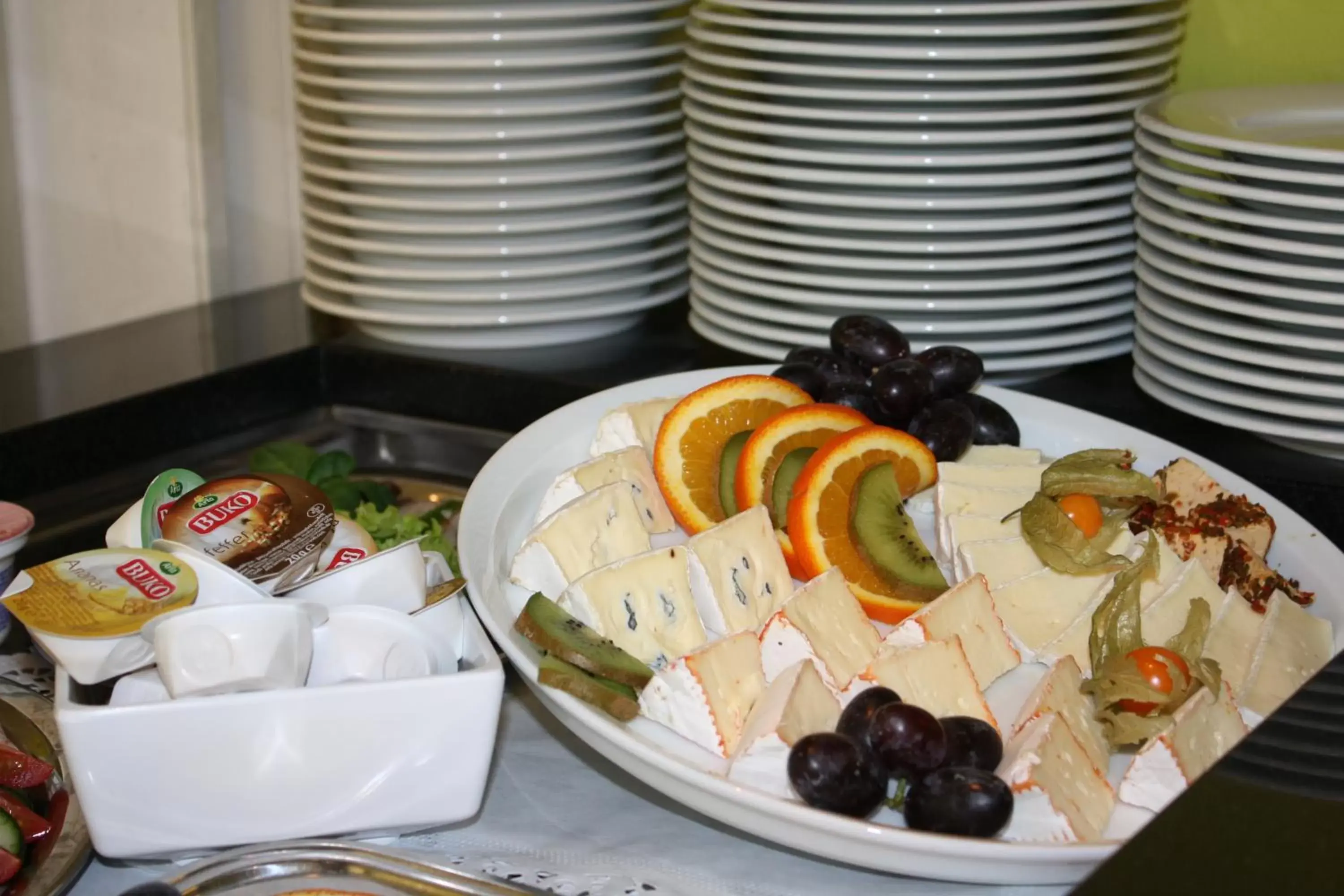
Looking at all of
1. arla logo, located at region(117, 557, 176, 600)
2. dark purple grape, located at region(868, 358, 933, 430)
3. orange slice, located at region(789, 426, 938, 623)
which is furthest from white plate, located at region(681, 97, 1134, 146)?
arla logo, located at region(117, 557, 176, 600)

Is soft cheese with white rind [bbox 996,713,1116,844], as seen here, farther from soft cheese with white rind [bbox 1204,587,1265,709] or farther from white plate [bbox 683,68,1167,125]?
white plate [bbox 683,68,1167,125]

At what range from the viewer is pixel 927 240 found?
141cm

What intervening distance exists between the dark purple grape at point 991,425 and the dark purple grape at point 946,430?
Result: 0.03m

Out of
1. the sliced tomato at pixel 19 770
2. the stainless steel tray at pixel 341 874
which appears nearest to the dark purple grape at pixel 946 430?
the stainless steel tray at pixel 341 874

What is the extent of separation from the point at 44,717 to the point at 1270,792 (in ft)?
2.71

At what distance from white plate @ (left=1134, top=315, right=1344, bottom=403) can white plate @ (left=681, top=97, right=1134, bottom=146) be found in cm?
19

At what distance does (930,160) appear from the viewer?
1372 mm

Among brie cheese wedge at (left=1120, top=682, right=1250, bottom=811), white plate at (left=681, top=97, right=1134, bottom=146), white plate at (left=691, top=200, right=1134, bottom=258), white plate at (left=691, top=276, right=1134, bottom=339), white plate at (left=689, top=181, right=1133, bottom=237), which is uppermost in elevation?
white plate at (left=681, top=97, right=1134, bottom=146)

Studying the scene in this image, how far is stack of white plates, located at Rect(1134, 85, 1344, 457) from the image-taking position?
47.9 inches

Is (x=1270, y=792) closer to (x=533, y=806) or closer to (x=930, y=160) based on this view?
(x=533, y=806)

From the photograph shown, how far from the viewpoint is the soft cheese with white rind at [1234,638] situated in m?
1.00

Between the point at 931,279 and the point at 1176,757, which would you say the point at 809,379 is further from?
the point at 1176,757

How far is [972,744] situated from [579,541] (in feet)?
A: 1.15

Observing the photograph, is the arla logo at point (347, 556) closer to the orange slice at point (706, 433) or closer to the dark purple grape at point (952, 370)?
the orange slice at point (706, 433)
